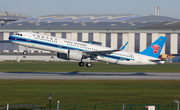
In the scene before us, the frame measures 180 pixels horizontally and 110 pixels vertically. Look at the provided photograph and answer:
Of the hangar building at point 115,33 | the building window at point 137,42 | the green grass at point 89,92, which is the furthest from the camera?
the hangar building at point 115,33

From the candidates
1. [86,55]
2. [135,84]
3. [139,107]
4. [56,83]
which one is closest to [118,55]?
[86,55]

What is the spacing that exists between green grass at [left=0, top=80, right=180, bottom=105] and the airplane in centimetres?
787

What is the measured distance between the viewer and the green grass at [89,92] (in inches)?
1291

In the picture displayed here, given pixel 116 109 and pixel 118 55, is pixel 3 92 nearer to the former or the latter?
pixel 116 109

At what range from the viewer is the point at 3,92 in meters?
37.4

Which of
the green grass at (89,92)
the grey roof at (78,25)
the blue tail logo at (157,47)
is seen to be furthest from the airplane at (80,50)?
the grey roof at (78,25)

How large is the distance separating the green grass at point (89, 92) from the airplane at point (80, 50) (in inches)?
310

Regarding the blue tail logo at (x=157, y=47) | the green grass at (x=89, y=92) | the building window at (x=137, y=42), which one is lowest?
the green grass at (x=89, y=92)

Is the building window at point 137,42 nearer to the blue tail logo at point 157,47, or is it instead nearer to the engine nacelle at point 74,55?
the blue tail logo at point 157,47

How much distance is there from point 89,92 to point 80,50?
60.6ft

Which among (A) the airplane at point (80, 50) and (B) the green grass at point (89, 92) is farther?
(A) the airplane at point (80, 50)

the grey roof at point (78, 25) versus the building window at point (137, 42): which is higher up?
the grey roof at point (78, 25)

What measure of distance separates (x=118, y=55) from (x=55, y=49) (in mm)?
13874

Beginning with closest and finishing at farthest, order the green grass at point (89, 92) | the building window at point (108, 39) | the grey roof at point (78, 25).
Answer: the green grass at point (89, 92), the building window at point (108, 39), the grey roof at point (78, 25)
